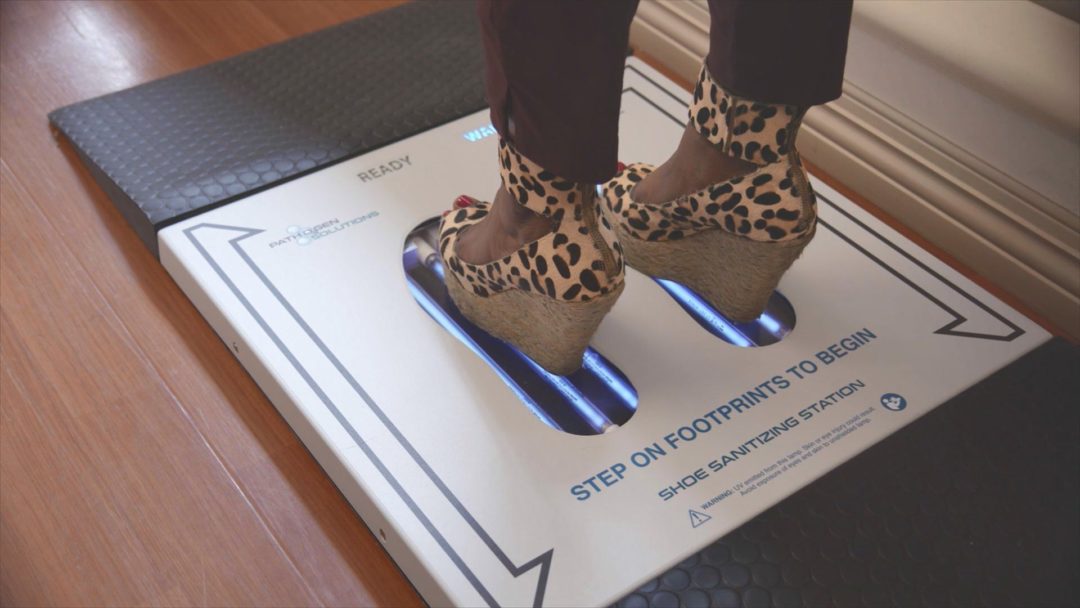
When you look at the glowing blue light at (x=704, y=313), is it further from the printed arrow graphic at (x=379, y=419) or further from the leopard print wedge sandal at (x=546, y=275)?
the printed arrow graphic at (x=379, y=419)

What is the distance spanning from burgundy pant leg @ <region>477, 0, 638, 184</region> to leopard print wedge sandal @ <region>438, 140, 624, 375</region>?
0.06 metres

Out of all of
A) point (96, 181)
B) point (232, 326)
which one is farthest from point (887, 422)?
point (96, 181)

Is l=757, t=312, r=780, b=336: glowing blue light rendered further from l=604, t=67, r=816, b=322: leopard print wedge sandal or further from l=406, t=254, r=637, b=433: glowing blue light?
l=406, t=254, r=637, b=433: glowing blue light

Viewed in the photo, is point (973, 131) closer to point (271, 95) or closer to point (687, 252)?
point (687, 252)

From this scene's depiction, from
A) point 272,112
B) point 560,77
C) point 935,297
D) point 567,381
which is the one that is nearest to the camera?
point 560,77

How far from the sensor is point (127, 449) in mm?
1062

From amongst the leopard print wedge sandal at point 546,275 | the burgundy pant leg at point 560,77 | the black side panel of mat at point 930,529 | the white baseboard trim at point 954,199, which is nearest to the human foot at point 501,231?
the leopard print wedge sandal at point 546,275

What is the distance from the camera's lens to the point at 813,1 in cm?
87

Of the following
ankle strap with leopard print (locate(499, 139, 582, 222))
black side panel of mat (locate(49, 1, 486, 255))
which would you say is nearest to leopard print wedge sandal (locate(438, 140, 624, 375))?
ankle strap with leopard print (locate(499, 139, 582, 222))

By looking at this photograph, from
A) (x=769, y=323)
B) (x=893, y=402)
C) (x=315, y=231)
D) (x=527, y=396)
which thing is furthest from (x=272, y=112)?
(x=893, y=402)

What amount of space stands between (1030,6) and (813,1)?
1.61 feet

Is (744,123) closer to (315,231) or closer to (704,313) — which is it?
(704,313)

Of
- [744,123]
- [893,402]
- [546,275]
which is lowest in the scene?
[893,402]

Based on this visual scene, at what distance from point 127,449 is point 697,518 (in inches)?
22.1
